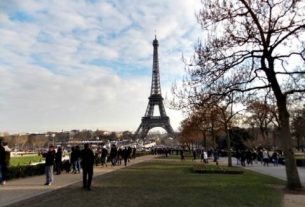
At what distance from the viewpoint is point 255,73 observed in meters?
25.8

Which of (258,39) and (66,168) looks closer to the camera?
(258,39)

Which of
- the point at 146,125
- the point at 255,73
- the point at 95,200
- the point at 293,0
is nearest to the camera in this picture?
the point at 95,200

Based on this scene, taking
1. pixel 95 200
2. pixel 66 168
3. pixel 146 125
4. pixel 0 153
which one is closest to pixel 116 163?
pixel 66 168

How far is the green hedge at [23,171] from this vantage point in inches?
1101

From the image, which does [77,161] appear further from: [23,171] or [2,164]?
[2,164]

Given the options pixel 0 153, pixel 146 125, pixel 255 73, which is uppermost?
pixel 146 125

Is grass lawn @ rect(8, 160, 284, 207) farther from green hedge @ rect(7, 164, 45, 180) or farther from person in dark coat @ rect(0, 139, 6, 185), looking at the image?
green hedge @ rect(7, 164, 45, 180)

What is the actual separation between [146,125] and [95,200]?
117675 millimetres

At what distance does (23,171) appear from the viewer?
98.2ft

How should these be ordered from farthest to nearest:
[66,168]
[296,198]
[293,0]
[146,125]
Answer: [146,125] < [66,168] < [293,0] < [296,198]

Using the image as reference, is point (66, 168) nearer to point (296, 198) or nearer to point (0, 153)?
point (0, 153)

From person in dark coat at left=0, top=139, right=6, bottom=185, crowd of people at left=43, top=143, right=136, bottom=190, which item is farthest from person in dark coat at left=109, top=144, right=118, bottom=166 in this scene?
person in dark coat at left=0, top=139, right=6, bottom=185

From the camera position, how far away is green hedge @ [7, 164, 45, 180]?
27969 millimetres

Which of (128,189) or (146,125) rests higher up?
(146,125)
